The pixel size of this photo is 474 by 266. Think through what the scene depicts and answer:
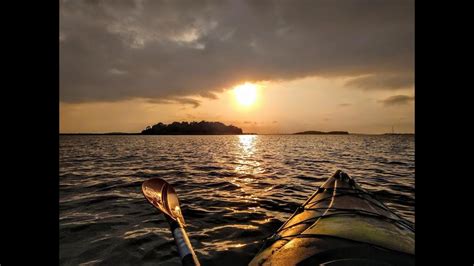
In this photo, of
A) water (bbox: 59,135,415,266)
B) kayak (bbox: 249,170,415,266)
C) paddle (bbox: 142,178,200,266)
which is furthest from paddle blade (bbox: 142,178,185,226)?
kayak (bbox: 249,170,415,266)

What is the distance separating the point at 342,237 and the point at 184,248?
8.07ft

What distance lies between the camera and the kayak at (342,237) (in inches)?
133

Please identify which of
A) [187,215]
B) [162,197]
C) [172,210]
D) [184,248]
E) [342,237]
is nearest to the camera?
[184,248]

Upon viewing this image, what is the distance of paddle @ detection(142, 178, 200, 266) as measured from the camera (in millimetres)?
2855

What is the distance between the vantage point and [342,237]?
12.8 feet

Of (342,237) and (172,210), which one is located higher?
(172,210)

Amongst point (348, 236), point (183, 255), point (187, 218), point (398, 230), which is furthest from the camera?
point (187, 218)

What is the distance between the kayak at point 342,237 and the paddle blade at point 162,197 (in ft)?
5.32

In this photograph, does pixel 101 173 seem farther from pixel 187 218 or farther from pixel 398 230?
pixel 398 230

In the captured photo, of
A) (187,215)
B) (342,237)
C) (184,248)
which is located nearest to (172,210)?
(184,248)

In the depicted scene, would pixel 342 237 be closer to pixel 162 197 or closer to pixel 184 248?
pixel 184 248
